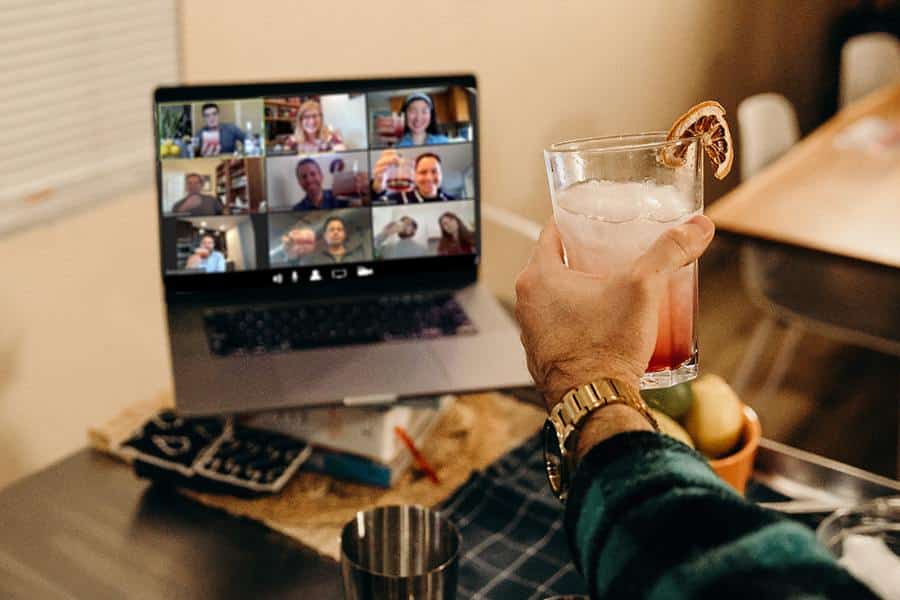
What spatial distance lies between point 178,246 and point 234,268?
0.07 meters

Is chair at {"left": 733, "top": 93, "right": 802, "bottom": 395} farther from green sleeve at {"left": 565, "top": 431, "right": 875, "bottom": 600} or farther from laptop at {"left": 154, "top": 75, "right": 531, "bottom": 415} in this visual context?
green sleeve at {"left": 565, "top": 431, "right": 875, "bottom": 600}

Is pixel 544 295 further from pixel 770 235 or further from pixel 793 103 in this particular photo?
pixel 793 103

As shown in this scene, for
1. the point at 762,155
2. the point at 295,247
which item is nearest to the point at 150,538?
the point at 295,247

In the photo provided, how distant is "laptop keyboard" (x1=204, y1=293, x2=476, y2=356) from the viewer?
1228 mm

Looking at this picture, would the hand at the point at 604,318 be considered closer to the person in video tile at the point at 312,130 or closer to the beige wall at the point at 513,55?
the person in video tile at the point at 312,130

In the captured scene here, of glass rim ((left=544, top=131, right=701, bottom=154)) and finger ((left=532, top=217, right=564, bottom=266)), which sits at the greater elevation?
glass rim ((left=544, top=131, right=701, bottom=154))

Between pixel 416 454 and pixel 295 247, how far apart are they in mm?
294

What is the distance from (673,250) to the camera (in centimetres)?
69

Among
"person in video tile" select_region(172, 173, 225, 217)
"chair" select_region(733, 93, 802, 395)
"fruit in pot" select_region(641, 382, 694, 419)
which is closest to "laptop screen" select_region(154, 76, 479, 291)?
"person in video tile" select_region(172, 173, 225, 217)

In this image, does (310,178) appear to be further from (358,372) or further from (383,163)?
(358,372)

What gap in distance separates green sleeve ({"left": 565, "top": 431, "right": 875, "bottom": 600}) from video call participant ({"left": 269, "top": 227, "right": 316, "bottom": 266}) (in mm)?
683

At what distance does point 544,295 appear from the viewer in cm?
73

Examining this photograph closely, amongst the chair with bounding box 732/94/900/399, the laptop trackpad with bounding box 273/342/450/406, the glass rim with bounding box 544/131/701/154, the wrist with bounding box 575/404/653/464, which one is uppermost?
the glass rim with bounding box 544/131/701/154

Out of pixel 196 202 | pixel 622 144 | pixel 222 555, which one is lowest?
pixel 222 555
